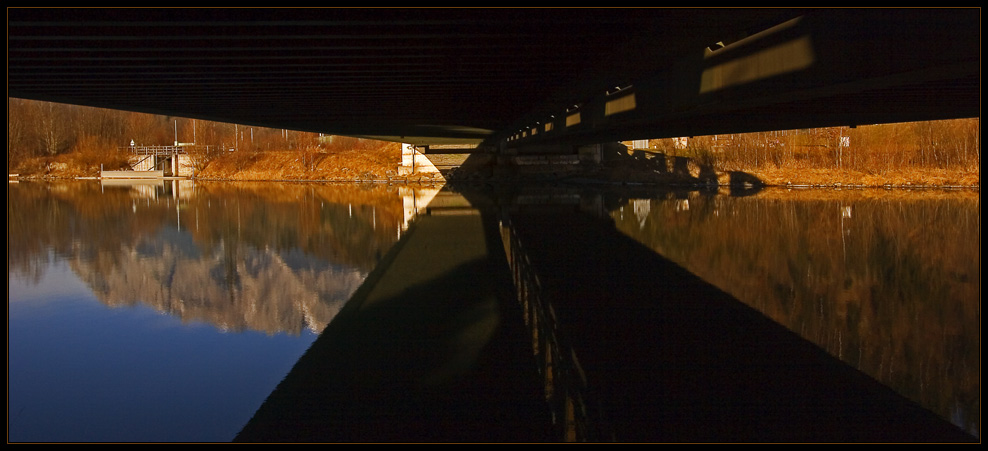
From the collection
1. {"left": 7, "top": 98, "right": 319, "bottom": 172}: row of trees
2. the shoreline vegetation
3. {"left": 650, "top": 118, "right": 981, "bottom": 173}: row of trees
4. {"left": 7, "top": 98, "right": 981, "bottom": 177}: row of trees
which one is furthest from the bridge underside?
{"left": 7, "top": 98, "right": 319, "bottom": 172}: row of trees

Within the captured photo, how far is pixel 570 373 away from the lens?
7.82 m

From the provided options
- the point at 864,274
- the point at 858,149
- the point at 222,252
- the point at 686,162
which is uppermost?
the point at 858,149

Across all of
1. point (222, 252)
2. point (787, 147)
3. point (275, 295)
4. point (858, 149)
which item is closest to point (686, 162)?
point (787, 147)

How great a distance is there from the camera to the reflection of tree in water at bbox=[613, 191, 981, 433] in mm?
8359

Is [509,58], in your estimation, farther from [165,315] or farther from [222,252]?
[222,252]

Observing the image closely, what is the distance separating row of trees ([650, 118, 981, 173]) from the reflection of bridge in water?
35255 mm

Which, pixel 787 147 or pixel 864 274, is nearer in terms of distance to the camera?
pixel 864 274

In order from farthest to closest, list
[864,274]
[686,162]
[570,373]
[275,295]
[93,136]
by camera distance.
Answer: [93,136] → [686,162] → [864,274] → [275,295] → [570,373]

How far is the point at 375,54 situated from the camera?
11719 millimetres

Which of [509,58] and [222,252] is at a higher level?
[509,58]

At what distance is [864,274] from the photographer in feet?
45.8

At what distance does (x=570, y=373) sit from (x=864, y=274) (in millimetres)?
8149

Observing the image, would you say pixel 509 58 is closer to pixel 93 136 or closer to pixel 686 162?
pixel 686 162

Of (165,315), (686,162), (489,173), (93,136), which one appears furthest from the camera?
(93,136)
